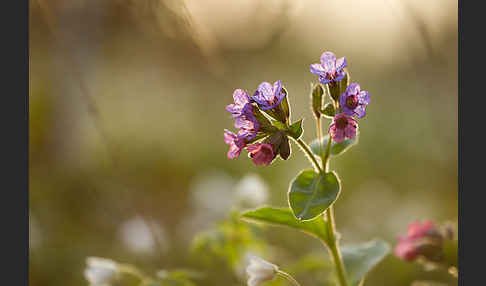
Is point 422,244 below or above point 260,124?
below

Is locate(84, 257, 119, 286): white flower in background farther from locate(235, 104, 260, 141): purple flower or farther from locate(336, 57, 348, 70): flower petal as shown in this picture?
locate(336, 57, 348, 70): flower petal

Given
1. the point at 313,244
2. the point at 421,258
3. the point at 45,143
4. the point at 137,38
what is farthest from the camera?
the point at 137,38

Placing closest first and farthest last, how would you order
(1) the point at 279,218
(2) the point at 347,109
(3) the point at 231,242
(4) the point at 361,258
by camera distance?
1. (2) the point at 347,109
2. (1) the point at 279,218
3. (4) the point at 361,258
4. (3) the point at 231,242

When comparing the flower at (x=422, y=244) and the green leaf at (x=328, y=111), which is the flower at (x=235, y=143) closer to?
the green leaf at (x=328, y=111)

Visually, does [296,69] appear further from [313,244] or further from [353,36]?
[313,244]

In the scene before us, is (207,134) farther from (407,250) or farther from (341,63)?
(341,63)

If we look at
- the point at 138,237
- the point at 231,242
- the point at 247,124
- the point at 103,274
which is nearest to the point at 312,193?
the point at 247,124

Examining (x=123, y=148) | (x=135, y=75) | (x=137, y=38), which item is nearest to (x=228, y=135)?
(x=123, y=148)

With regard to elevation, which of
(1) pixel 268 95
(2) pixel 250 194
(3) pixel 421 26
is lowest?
(1) pixel 268 95
